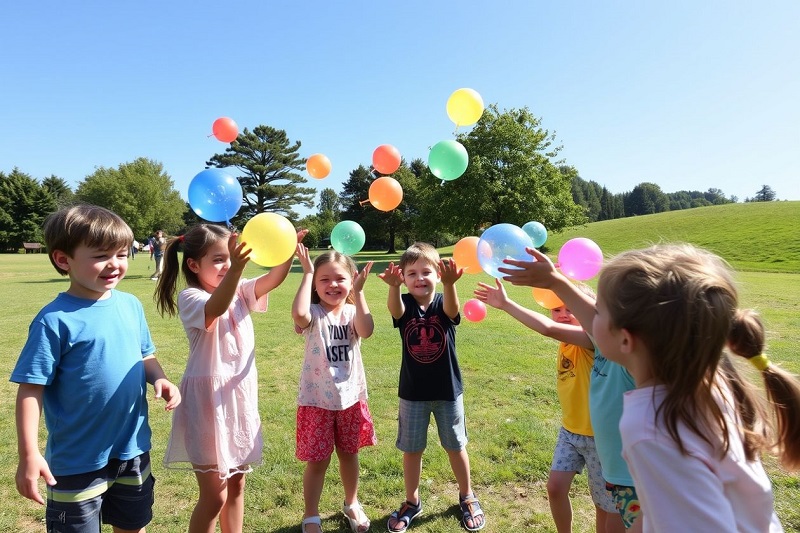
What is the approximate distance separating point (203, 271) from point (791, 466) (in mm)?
2703

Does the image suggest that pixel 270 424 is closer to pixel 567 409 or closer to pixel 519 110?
pixel 567 409

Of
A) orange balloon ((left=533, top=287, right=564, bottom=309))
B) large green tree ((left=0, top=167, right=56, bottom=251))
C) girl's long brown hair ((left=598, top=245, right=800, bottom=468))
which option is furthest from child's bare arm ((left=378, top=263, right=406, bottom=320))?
large green tree ((left=0, top=167, right=56, bottom=251))

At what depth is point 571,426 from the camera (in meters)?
2.57

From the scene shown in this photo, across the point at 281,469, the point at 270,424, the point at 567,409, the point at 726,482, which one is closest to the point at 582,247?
the point at 567,409

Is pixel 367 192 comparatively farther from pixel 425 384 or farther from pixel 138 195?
pixel 138 195

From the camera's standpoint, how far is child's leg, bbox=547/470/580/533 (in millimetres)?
2529

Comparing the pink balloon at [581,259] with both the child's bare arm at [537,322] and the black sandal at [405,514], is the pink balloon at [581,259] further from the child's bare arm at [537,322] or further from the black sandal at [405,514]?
the black sandal at [405,514]

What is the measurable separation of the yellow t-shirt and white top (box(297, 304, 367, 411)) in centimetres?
126

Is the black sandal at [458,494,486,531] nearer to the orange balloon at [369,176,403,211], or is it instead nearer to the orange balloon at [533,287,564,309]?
the orange balloon at [533,287,564,309]

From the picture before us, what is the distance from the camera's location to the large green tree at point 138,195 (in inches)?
2194

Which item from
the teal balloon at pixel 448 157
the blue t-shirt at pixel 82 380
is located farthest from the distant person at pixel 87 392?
the teal balloon at pixel 448 157

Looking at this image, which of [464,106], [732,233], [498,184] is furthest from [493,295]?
[732,233]

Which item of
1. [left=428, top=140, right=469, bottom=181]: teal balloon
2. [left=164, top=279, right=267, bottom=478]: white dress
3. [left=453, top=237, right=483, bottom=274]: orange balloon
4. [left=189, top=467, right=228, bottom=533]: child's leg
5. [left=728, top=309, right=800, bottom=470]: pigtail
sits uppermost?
[left=428, top=140, right=469, bottom=181]: teal balloon

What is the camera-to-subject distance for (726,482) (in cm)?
121
